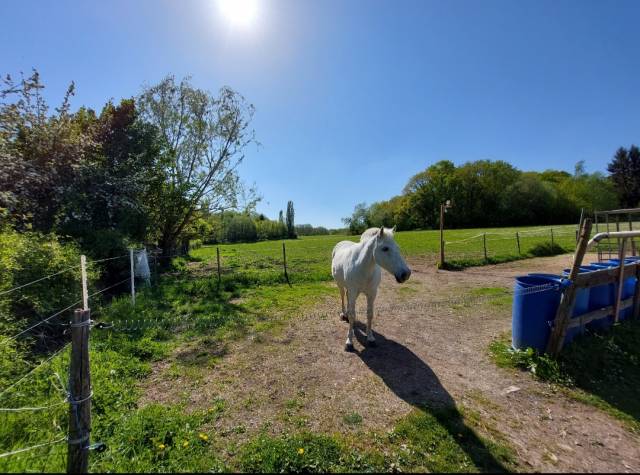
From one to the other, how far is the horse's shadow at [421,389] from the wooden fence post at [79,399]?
10.6 feet

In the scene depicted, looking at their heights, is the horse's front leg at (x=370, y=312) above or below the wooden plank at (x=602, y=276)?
below

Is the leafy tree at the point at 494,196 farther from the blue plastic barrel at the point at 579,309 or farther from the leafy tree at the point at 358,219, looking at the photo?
the blue plastic barrel at the point at 579,309

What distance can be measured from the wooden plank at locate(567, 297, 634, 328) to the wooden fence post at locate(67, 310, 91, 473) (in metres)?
6.00

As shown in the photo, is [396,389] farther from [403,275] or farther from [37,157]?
[37,157]

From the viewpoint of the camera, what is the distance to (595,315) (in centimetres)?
466

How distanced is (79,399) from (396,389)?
3401mm

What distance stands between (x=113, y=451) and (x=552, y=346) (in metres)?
5.60

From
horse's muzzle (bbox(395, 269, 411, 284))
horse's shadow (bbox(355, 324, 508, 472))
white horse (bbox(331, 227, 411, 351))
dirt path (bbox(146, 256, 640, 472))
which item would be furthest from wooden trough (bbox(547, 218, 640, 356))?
white horse (bbox(331, 227, 411, 351))

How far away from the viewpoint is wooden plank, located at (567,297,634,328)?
435 cm

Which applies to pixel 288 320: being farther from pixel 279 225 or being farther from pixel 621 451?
pixel 279 225

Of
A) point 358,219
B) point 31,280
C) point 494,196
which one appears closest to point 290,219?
point 358,219

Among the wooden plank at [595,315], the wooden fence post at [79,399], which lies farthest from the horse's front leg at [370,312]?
the wooden fence post at [79,399]

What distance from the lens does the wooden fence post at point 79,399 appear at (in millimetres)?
2143

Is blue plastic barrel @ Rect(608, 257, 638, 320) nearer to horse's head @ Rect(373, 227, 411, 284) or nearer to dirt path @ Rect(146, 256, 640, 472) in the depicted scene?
dirt path @ Rect(146, 256, 640, 472)
